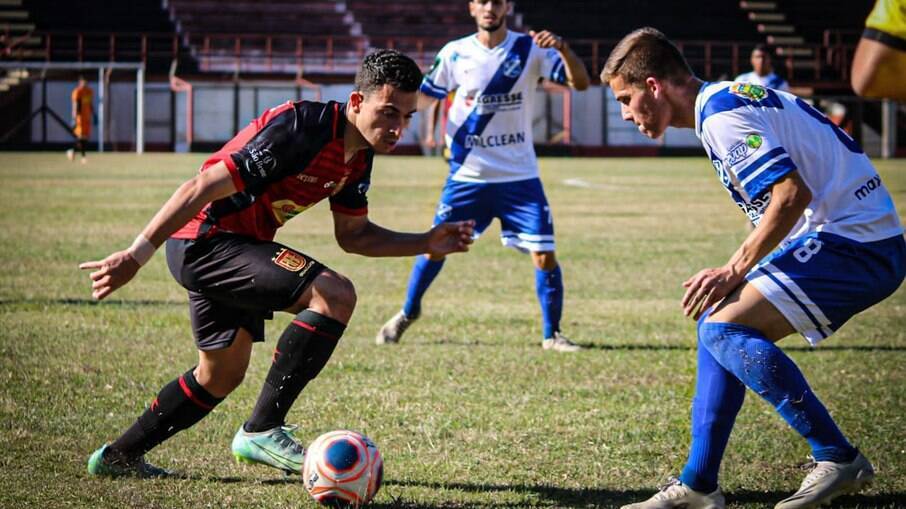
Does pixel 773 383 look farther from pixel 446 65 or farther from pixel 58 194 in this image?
pixel 58 194

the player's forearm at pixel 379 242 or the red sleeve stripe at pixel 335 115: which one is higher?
the red sleeve stripe at pixel 335 115

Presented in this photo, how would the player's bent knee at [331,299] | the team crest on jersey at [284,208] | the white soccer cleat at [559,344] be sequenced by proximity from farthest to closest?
the white soccer cleat at [559,344] → the team crest on jersey at [284,208] → the player's bent knee at [331,299]

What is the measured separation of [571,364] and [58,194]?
1505 centimetres

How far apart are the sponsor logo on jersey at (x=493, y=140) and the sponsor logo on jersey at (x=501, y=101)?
0.21 meters

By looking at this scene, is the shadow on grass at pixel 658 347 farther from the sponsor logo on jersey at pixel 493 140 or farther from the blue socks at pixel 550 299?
the sponsor logo on jersey at pixel 493 140

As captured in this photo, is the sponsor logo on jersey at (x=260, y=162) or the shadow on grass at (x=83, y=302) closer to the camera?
the sponsor logo on jersey at (x=260, y=162)

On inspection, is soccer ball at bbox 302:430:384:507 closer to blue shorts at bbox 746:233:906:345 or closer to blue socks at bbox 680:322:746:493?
blue socks at bbox 680:322:746:493

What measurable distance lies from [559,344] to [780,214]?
4032 mm

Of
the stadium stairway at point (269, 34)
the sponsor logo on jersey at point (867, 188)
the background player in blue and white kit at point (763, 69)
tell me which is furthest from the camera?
the stadium stairway at point (269, 34)

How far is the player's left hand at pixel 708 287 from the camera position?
157 inches

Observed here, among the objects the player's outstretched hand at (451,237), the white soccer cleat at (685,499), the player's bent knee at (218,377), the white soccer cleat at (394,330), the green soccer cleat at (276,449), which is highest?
the player's outstretched hand at (451,237)

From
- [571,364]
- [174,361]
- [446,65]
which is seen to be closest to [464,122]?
[446,65]

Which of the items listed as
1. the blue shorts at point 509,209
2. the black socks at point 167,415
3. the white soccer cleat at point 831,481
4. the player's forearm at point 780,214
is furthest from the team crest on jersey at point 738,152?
the blue shorts at point 509,209

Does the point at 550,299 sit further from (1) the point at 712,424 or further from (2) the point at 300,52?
(2) the point at 300,52
